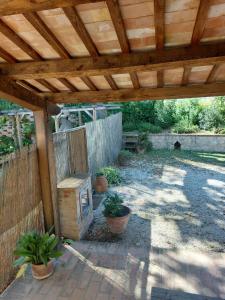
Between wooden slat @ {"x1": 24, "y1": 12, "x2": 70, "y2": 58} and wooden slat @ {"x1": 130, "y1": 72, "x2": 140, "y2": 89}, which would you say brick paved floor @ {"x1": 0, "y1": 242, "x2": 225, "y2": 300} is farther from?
wooden slat @ {"x1": 24, "y1": 12, "x2": 70, "y2": 58}

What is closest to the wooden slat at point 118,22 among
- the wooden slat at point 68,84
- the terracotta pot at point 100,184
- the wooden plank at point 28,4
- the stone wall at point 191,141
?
the wooden plank at point 28,4

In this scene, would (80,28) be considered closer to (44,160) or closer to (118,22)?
(118,22)

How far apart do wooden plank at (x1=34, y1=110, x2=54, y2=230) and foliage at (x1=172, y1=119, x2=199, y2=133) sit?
9.72 m

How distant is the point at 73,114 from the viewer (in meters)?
13.9

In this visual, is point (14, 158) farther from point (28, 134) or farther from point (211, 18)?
point (28, 134)

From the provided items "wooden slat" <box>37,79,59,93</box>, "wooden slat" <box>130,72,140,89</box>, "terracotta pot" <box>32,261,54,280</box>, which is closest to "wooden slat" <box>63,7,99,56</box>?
"wooden slat" <box>130,72,140,89</box>

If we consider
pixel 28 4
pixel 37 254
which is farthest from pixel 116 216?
pixel 28 4

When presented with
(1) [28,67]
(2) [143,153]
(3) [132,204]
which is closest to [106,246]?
(3) [132,204]

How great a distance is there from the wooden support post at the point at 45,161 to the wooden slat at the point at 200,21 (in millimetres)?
2749

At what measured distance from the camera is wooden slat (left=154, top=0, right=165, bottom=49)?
5.43ft

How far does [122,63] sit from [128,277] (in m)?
2.86

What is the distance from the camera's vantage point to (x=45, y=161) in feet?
14.1

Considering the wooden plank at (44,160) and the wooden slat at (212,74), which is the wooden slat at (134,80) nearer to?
the wooden slat at (212,74)

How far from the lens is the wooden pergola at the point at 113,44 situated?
1.74 meters
